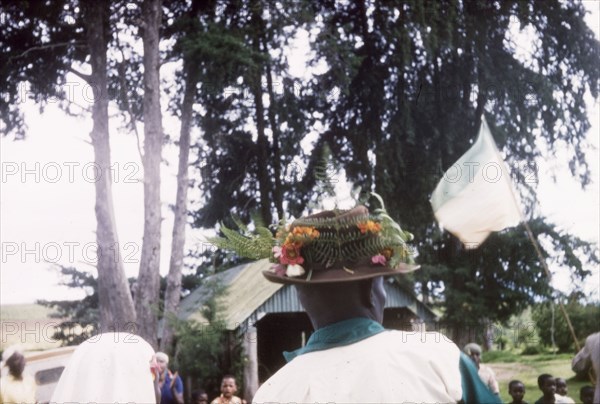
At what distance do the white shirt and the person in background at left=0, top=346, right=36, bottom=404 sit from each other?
12.9ft

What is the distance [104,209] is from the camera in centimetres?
1512

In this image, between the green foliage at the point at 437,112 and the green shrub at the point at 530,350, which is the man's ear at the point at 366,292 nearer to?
the green foliage at the point at 437,112

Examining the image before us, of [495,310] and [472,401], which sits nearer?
[472,401]

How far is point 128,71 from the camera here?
18.1m

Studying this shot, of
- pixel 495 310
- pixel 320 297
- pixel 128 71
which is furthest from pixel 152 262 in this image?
pixel 320 297

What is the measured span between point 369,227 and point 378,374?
1.96 feet

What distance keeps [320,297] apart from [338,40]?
15878 mm

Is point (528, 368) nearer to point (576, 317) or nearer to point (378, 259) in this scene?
point (576, 317)

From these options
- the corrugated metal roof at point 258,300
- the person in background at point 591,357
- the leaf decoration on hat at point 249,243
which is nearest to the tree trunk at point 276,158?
the corrugated metal roof at point 258,300

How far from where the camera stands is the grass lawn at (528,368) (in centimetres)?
1797

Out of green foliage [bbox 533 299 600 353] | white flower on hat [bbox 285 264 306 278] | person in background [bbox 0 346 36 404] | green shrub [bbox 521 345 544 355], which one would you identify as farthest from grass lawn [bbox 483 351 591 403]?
white flower on hat [bbox 285 264 306 278]

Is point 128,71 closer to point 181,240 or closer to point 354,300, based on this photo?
point 181,240

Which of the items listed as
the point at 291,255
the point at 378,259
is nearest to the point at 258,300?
the point at 291,255

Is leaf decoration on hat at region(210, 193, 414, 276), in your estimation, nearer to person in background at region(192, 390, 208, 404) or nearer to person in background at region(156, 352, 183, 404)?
person in background at region(156, 352, 183, 404)
